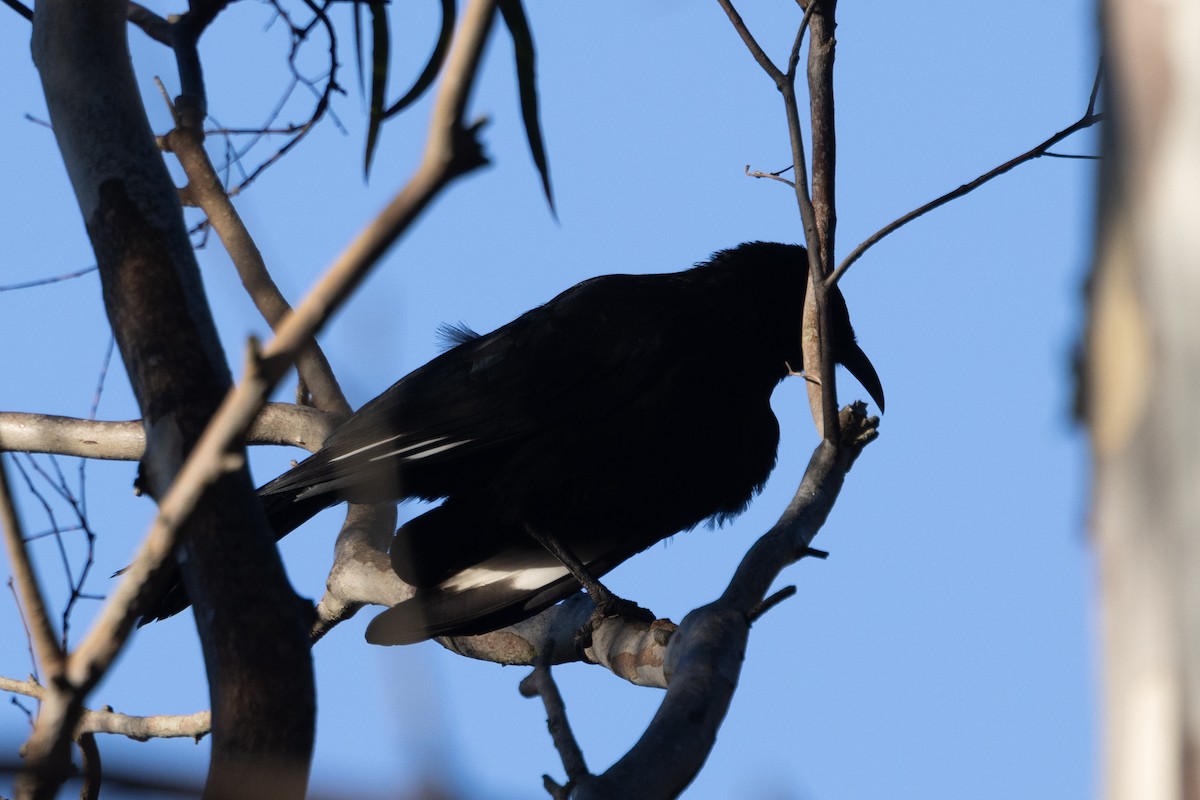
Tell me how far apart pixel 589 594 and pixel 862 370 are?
1.43m

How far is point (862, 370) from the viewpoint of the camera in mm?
4621

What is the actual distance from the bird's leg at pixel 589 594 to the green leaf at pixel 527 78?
168 cm

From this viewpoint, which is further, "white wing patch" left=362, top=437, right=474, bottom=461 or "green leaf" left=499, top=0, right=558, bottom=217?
"white wing patch" left=362, top=437, right=474, bottom=461

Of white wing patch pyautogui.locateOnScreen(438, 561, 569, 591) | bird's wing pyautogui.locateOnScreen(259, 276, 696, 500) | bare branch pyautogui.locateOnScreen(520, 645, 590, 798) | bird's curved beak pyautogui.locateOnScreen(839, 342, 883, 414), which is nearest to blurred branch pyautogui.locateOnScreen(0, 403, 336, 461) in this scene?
bird's wing pyautogui.locateOnScreen(259, 276, 696, 500)

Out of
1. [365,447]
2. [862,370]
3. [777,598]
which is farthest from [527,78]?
[862,370]

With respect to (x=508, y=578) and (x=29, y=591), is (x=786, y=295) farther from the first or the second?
(x=29, y=591)

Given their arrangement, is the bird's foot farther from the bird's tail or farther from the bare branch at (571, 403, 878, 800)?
the bird's tail

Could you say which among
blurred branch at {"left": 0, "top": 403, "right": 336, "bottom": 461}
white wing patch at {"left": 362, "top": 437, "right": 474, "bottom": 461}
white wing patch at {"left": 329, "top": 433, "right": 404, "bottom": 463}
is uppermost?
blurred branch at {"left": 0, "top": 403, "right": 336, "bottom": 461}

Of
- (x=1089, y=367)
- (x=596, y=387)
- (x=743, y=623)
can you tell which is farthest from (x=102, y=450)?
(x=1089, y=367)

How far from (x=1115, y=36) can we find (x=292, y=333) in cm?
67

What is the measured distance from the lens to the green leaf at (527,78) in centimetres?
218

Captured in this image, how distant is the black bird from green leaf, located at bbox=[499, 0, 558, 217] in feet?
5.47

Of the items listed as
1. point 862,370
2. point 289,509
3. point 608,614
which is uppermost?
point 862,370

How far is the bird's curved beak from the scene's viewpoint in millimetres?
4605
